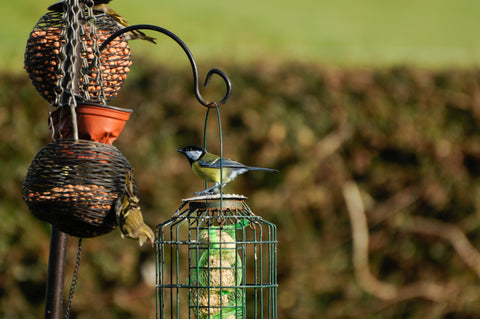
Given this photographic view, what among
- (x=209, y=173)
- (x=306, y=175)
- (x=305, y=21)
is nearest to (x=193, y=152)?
(x=209, y=173)

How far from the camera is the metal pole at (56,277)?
9.22ft

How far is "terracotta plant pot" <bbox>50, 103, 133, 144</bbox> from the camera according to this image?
102 inches

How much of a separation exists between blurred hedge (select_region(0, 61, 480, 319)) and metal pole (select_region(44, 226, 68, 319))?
2.24m

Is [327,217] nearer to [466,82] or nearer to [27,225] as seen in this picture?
[466,82]

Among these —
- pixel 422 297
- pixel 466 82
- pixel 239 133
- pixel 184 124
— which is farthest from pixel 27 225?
pixel 466 82

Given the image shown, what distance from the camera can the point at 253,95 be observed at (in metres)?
5.50

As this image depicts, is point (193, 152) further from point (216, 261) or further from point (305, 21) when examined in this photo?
point (305, 21)

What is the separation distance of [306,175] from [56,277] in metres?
3.06

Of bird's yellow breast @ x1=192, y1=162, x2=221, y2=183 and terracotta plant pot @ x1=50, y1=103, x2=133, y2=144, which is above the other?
terracotta plant pot @ x1=50, y1=103, x2=133, y2=144

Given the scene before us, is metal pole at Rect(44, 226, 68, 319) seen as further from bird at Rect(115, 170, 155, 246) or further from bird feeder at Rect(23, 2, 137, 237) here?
bird at Rect(115, 170, 155, 246)

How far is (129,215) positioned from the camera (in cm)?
250

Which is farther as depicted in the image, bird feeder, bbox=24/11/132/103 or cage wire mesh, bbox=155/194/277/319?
bird feeder, bbox=24/11/132/103

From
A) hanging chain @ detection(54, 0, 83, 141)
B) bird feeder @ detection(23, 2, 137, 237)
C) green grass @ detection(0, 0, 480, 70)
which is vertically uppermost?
green grass @ detection(0, 0, 480, 70)

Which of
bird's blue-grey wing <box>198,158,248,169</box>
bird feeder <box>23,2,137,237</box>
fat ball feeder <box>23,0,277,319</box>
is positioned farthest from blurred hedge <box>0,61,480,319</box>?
bird feeder <box>23,2,137,237</box>
